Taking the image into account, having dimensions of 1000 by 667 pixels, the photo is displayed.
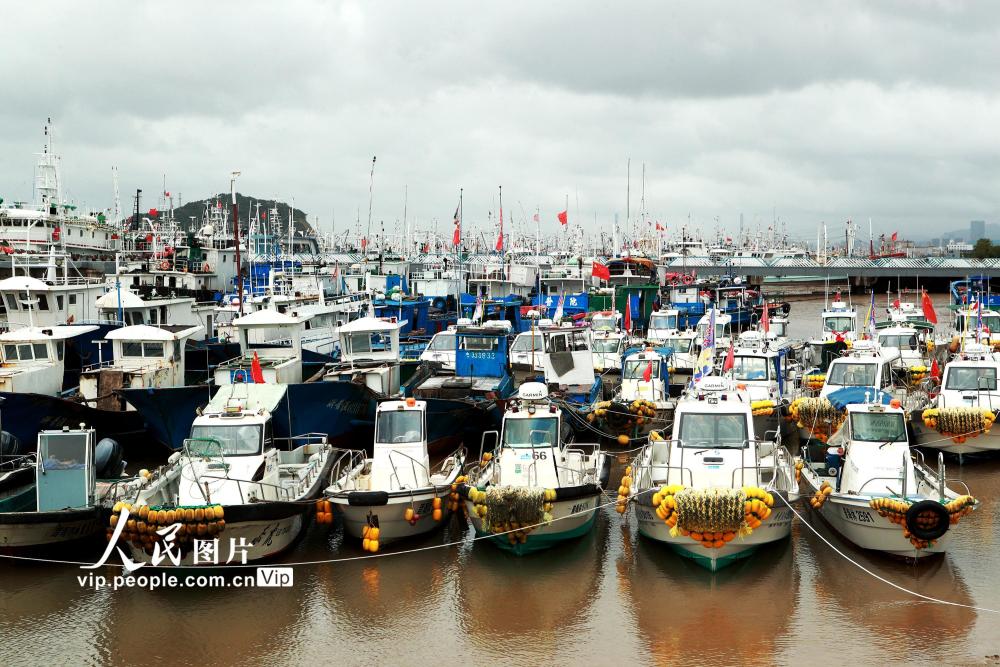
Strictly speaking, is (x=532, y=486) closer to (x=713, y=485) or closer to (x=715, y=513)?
(x=713, y=485)

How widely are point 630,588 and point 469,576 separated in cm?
268

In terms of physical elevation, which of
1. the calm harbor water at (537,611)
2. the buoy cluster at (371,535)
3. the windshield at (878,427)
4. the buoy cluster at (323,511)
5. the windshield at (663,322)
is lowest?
the calm harbor water at (537,611)

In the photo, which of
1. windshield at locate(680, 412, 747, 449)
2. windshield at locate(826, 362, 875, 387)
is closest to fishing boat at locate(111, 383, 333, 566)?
windshield at locate(680, 412, 747, 449)

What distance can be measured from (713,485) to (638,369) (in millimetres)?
10595

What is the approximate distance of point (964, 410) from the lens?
68.7ft

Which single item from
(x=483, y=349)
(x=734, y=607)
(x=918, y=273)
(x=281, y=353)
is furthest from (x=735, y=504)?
(x=918, y=273)

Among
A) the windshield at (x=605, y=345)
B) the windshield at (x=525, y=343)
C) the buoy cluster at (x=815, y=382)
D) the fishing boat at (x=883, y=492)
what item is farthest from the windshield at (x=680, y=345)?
the fishing boat at (x=883, y=492)

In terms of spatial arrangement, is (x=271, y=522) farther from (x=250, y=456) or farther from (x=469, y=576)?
(x=469, y=576)

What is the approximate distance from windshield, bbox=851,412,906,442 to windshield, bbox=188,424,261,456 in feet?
35.9

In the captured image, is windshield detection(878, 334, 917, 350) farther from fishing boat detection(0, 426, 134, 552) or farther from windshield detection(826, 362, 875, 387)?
fishing boat detection(0, 426, 134, 552)

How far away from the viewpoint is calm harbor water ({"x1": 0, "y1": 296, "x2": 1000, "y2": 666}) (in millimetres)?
12977

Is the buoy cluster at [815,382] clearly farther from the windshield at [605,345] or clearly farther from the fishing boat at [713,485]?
the fishing boat at [713,485]

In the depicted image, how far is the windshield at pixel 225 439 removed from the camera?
16797 mm

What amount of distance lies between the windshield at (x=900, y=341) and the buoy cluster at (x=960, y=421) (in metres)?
9.47
